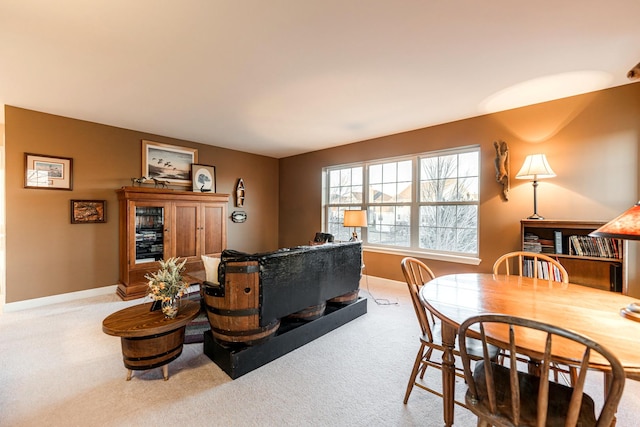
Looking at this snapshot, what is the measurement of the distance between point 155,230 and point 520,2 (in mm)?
4787

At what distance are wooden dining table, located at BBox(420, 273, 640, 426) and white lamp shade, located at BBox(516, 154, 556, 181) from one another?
1.44 metres

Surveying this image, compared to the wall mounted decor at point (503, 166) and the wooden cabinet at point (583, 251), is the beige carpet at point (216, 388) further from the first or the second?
the wall mounted decor at point (503, 166)

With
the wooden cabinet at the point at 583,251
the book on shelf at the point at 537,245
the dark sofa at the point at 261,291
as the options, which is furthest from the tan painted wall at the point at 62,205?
the wooden cabinet at the point at 583,251

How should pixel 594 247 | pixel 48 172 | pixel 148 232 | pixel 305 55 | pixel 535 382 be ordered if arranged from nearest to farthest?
pixel 535 382, pixel 305 55, pixel 594 247, pixel 48 172, pixel 148 232

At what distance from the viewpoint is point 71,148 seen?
3.74 metres

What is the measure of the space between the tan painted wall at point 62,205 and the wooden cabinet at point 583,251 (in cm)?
561

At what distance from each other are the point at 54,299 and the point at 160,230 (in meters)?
1.54

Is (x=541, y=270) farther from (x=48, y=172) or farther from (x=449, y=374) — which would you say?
(x=48, y=172)

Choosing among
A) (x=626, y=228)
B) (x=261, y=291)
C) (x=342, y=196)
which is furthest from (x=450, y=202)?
(x=261, y=291)

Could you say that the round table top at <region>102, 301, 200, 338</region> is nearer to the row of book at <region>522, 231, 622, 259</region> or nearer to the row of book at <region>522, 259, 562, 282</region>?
the row of book at <region>522, 259, 562, 282</region>

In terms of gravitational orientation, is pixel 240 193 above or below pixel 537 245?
above

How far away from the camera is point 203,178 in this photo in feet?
16.5

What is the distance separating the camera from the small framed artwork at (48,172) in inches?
135

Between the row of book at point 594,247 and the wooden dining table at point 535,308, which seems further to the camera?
the row of book at point 594,247
